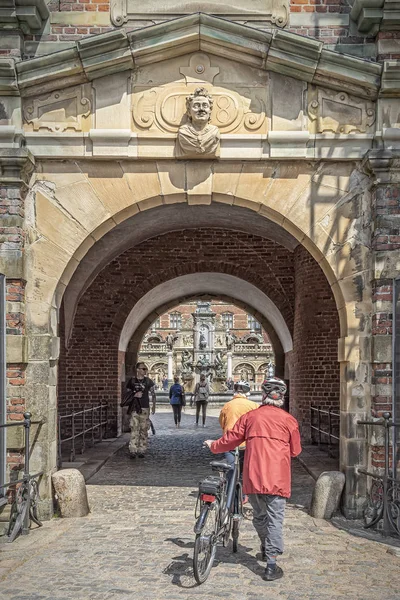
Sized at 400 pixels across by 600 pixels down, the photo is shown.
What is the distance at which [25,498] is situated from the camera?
7.96 metres

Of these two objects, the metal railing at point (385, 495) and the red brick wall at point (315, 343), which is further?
the red brick wall at point (315, 343)

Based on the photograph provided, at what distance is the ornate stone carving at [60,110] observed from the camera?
340 inches

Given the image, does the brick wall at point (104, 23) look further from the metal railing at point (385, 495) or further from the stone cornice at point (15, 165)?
the metal railing at point (385, 495)

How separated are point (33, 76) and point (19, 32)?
59 cm

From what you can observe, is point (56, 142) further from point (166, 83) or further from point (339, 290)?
point (339, 290)

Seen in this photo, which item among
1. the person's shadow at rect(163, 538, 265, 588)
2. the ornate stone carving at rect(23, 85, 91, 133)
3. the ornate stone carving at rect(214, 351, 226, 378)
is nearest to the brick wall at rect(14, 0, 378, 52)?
the ornate stone carving at rect(23, 85, 91, 133)

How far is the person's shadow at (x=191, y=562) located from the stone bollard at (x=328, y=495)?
58.4 inches

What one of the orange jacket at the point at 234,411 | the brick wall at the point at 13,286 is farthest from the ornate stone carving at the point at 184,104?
the orange jacket at the point at 234,411

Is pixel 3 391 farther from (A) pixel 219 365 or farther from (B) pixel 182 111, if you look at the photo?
(A) pixel 219 365

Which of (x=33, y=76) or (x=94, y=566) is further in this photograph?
(x=33, y=76)

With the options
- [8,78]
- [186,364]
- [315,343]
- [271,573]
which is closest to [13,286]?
[8,78]

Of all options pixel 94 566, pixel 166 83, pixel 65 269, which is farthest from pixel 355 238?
pixel 94 566

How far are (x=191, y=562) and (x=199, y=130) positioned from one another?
14.7 ft

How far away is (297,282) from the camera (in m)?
16.7
